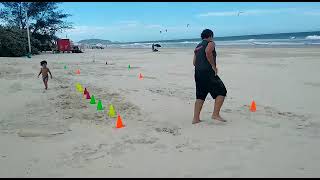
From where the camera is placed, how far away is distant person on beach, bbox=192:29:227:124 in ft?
21.2

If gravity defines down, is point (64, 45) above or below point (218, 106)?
above

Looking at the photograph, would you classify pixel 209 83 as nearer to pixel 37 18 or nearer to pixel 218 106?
pixel 218 106

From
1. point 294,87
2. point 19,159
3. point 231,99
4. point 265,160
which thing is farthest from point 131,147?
point 294,87

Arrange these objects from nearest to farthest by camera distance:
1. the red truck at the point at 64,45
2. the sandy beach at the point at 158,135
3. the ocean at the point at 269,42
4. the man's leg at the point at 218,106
Result: the sandy beach at the point at 158,135 → the man's leg at the point at 218,106 → the red truck at the point at 64,45 → the ocean at the point at 269,42

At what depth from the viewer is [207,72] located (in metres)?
6.55

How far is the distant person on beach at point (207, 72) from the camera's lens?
6457 mm

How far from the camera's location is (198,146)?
5.36 m

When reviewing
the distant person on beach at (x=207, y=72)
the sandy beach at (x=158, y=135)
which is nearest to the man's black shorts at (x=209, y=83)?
the distant person on beach at (x=207, y=72)

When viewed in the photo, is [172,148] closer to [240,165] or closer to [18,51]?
Answer: [240,165]

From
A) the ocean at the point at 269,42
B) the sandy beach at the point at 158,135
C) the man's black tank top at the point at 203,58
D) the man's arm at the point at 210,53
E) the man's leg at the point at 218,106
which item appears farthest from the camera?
the ocean at the point at 269,42

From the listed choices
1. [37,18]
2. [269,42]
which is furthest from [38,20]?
[269,42]

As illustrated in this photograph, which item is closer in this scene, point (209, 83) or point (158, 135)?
point (158, 135)

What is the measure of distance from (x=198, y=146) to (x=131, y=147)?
0.97 m

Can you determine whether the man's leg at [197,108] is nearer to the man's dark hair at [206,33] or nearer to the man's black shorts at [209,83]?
the man's black shorts at [209,83]
